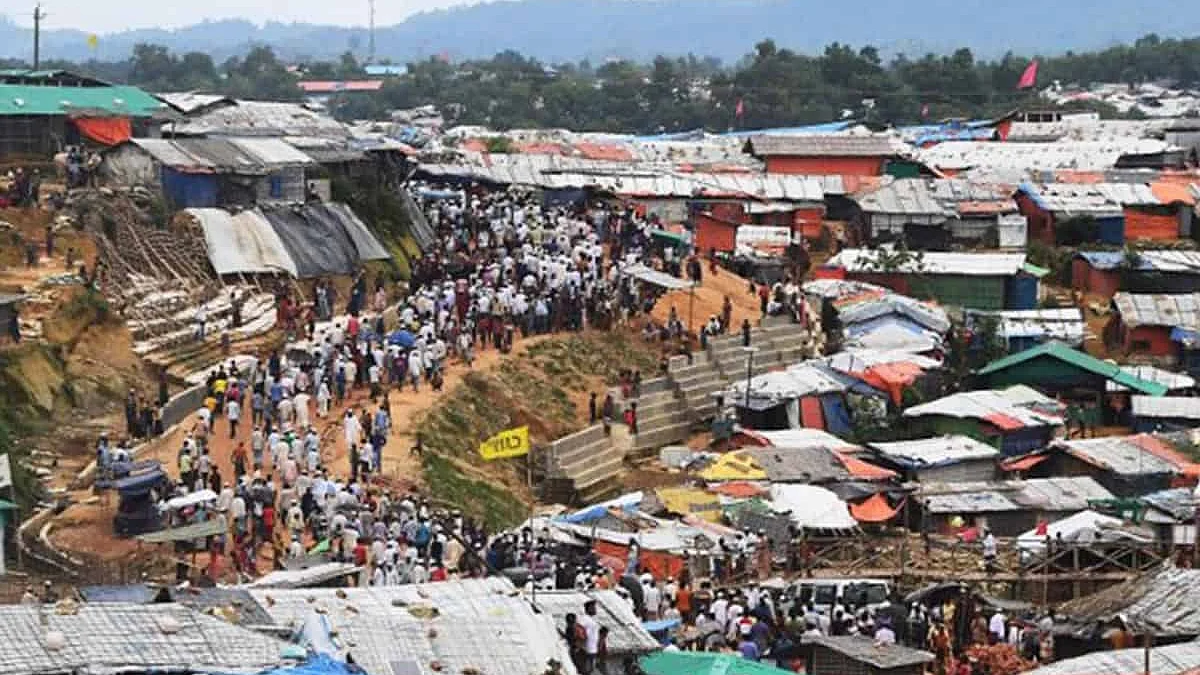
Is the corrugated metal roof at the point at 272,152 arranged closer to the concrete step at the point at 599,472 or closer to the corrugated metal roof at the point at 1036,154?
the concrete step at the point at 599,472

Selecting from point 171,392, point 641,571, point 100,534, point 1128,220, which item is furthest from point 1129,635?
point 1128,220

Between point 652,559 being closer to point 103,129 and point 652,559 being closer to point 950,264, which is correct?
point 103,129

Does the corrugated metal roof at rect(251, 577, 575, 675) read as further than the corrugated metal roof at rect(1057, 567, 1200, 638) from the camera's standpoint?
No

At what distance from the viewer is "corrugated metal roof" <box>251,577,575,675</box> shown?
17453mm

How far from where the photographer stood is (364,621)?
17.7 metres

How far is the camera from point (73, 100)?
3966cm

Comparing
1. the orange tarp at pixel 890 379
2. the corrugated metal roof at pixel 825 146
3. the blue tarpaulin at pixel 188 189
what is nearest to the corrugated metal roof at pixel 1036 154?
the corrugated metal roof at pixel 825 146

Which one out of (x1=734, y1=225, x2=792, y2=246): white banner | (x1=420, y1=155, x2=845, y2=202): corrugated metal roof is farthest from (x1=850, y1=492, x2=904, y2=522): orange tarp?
(x1=420, y1=155, x2=845, y2=202): corrugated metal roof

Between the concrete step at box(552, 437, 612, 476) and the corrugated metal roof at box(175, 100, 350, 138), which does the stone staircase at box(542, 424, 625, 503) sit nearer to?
the concrete step at box(552, 437, 612, 476)

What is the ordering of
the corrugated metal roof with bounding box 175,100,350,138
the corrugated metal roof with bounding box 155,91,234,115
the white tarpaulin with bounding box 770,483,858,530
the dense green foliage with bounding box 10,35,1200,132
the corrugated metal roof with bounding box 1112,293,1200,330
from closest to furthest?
1. the white tarpaulin with bounding box 770,483,858,530
2. the corrugated metal roof with bounding box 1112,293,1200,330
3. the corrugated metal roof with bounding box 175,100,350,138
4. the corrugated metal roof with bounding box 155,91,234,115
5. the dense green foliage with bounding box 10,35,1200,132

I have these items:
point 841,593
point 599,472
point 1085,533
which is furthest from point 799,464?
point 841,593

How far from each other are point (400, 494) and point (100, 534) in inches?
143

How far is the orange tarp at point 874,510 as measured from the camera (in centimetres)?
2855

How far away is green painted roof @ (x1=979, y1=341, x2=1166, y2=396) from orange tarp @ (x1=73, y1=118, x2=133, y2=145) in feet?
48.0
